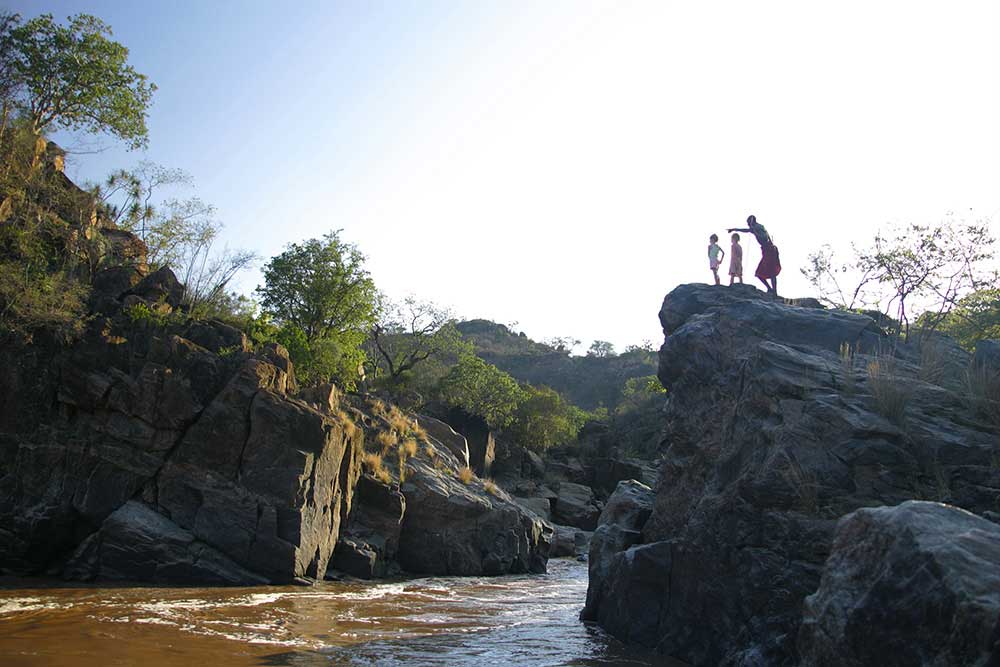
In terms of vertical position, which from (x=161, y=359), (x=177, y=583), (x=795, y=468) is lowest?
(x=177, y=583)

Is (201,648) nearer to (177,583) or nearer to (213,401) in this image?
(177,583)

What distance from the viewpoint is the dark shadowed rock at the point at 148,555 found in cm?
1497

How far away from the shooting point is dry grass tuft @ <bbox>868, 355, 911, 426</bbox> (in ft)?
32.7

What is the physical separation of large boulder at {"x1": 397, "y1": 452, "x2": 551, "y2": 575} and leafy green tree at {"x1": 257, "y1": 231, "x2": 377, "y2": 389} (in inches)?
222

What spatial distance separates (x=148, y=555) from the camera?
15273 mm

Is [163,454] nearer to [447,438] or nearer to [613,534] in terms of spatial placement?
[613,534]

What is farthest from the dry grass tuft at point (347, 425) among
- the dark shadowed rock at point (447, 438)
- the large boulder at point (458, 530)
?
the dark shadowed rock at point (447, 438)

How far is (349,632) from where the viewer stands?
1160 centimetres

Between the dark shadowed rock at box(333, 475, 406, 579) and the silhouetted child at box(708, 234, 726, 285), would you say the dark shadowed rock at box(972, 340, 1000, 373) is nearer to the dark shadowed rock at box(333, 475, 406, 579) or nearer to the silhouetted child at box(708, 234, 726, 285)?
the silhouetted child at box(708, 234, 726, 285)

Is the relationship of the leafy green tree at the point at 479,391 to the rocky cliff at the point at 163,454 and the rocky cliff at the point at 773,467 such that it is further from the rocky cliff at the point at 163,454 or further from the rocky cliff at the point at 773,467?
the rocky cliff at the point at 773,467

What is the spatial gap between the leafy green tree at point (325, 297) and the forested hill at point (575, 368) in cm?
5694

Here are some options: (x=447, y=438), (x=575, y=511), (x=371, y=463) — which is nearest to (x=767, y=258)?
(x=371, y=463)

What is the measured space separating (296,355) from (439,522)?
696 centimetres

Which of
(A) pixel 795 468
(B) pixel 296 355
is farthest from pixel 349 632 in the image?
(B) pixel 296 355
